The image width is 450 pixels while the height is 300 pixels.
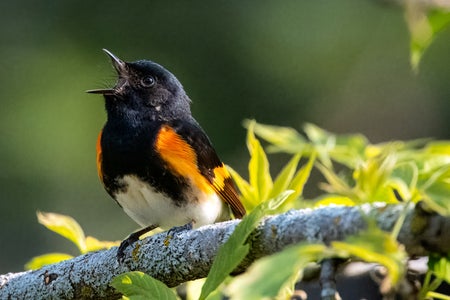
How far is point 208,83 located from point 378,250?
8121mm

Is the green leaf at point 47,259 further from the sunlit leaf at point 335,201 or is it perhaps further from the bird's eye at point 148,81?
the bird's eye at point 148,81

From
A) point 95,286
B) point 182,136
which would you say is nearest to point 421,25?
point 95,286

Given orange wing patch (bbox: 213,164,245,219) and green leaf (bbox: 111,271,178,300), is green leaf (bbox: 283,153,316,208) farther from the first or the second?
orange wing patch (bbox: 213,164,245,219)

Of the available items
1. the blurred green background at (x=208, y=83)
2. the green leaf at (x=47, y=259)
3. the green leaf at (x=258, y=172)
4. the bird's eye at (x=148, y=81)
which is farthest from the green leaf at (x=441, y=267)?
the blurred green background at (x=208, y=83)

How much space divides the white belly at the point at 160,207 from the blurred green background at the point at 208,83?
16.1 feet

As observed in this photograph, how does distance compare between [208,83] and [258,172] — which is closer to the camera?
[258,172]

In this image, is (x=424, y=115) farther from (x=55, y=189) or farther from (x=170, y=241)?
(x=170, y=241)

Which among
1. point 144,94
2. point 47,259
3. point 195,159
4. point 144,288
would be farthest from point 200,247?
point 144,94

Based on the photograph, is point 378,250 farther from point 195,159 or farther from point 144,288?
point 195,159

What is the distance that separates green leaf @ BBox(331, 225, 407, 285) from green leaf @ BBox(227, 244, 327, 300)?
0.12 ft

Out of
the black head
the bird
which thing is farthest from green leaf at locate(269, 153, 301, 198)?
the black head

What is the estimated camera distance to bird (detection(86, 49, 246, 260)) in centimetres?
305

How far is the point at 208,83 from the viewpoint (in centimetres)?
910

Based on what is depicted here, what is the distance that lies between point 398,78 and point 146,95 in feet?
20.2
